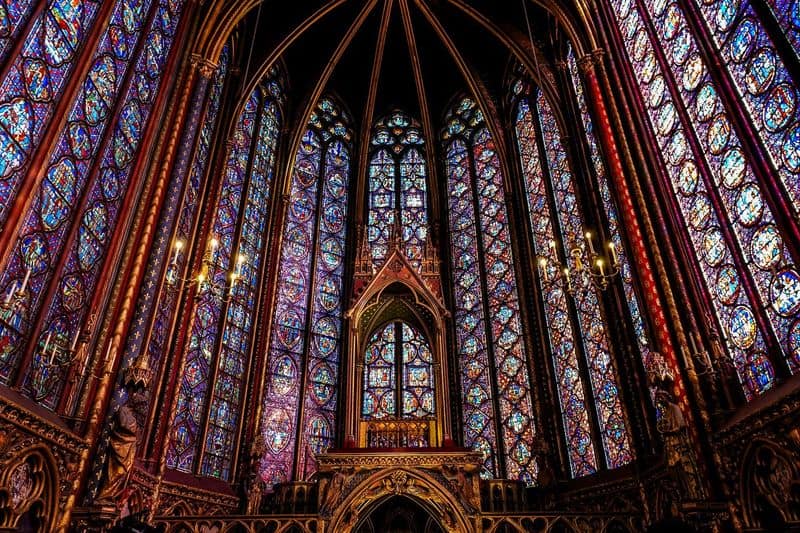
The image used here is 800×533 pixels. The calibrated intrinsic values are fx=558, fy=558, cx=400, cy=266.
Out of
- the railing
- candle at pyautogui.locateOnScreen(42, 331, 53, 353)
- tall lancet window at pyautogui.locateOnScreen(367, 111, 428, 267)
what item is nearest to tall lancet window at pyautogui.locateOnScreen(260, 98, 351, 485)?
tall lancet window at pyautogui.locateOnScreen(367, 111, 428, 267)

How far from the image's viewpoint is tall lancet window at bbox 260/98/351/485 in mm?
14492

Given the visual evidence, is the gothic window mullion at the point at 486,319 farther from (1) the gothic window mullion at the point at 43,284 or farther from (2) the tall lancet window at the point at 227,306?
(1) the gothic window mullion at the point at 43,284

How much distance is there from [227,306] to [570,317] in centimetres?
847

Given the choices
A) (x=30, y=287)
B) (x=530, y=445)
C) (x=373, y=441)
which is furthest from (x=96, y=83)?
(x=530, y=445)

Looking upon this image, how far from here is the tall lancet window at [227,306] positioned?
12133 millimetres

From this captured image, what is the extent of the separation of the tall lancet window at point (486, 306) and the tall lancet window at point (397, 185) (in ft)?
3.50

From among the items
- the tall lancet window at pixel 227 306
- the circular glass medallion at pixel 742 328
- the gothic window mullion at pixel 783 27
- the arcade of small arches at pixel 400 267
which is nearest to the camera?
the gothic window mullion at pixel 783 27

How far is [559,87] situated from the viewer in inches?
613

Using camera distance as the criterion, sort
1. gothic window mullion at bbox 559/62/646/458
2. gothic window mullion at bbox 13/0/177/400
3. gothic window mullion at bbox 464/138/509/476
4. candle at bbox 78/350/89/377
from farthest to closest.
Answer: gothic window mullion at bbox 464/138/509/476 < gothic window mullion at bbox 559/62/646/458 < candle at bbox 78/350/89/377 < gothic window mullion at bbox 13/0/177/400

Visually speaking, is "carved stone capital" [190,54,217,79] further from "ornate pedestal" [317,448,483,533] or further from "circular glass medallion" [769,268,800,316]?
"circular glass medallion" [769,268,800,316]

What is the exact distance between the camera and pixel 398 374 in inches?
621

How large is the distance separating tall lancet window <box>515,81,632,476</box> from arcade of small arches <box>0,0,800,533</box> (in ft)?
0.34

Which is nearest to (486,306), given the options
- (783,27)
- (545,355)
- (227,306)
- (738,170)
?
(545,355)

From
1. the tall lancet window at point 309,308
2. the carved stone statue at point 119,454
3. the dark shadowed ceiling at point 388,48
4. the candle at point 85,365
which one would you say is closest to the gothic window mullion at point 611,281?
the dark shadowed ceiling at point 388,48
